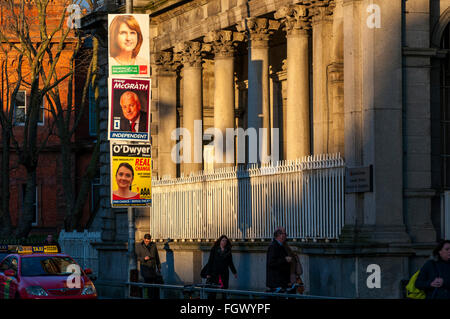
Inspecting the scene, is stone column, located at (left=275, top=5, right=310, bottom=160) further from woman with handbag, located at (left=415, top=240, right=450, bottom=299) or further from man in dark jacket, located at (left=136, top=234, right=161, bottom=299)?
woman with handbag, located at (left=415, top=240, right=450, bottom=299)

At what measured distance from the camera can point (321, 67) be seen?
1065 inches

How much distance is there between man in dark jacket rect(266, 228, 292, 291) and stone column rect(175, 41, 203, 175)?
15.6 meters

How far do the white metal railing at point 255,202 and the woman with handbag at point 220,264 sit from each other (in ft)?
6.37

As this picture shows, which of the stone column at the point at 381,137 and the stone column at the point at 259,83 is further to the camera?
the stone column at the point at 259,83

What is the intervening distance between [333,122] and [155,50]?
499 inches

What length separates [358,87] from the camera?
2416cm

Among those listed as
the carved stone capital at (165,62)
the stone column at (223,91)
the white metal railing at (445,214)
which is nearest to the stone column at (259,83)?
the stone column at (223,91)

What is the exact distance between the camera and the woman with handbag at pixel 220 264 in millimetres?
24750

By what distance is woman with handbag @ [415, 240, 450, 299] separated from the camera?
49.5 feet

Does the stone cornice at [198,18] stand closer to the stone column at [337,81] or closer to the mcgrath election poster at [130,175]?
the stone column at [337,81]

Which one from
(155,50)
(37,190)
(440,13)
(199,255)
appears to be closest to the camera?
(440,13)
